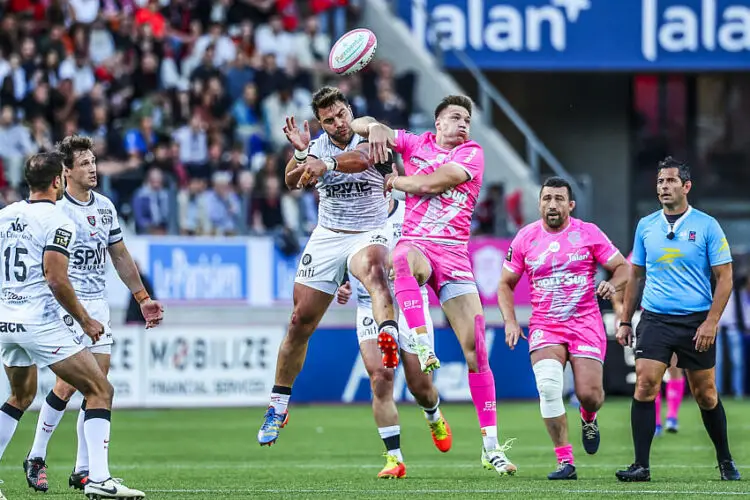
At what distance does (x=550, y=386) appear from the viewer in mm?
11172

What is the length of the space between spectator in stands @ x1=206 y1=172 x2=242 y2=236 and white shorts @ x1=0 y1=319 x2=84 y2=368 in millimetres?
12570

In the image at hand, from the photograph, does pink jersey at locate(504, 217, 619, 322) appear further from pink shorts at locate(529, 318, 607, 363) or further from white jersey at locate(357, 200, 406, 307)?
white jersey at locate(357, 200, 406, 307)

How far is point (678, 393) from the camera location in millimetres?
16547

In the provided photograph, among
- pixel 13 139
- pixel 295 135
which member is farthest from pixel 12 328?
pixel 13 139

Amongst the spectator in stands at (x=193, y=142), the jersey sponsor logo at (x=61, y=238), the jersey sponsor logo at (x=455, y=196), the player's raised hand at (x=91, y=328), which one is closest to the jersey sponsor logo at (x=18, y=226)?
the jersey sponsor logo at (x=61, y=238)

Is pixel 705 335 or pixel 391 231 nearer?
pixel 705 335

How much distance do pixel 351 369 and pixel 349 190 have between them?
9.66 meters

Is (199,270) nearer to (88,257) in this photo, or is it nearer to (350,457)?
(350,457)

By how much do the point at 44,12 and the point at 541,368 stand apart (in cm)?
1581

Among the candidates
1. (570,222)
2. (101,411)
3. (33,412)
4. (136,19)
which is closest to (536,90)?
(136,19)

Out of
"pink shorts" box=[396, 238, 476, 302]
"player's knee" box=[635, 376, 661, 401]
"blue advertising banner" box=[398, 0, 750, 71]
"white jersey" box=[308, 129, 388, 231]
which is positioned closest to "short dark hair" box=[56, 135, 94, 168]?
"white jersey" box=[308, 129, 388, 231]

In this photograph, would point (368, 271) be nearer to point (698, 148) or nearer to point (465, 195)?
point (465, 195)

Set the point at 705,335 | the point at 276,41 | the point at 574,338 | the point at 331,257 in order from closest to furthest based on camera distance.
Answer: the point at 705,335, the point at 574,338, the point at 331,257, the point at 276,41

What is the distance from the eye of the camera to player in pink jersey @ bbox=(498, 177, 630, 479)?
11250mm
